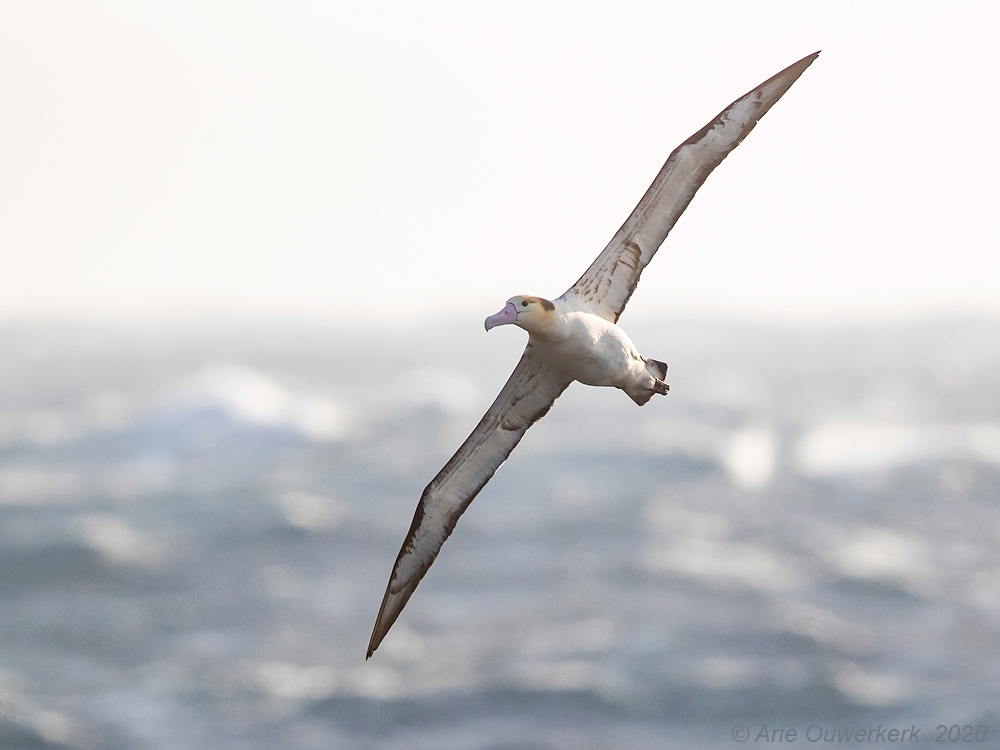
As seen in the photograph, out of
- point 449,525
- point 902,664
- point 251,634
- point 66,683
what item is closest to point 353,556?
point 251,634

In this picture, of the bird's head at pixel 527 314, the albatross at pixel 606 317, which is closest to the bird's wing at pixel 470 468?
the albatross at pixel 606 317

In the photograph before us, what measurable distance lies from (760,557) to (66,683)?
369 ft

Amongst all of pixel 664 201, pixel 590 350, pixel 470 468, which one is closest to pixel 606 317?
pixel 590 350

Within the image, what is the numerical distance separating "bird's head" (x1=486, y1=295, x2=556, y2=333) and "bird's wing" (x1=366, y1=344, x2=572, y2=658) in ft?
3.58

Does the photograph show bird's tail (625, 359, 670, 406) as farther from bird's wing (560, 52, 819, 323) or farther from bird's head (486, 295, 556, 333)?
bird's head (486, 295, 556, 333)

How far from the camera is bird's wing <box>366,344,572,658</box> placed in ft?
46.4

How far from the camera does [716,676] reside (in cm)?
15412

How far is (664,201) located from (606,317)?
1.60 meters

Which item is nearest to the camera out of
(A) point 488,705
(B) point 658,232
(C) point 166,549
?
(B) point 658,232

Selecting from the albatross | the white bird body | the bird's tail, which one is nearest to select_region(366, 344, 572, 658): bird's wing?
the albatross

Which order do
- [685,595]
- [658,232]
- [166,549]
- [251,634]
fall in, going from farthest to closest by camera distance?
1. [166,549]
2. [685,595]
3. [251,634]
4. [658,232]

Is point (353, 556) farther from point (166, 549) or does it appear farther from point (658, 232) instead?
point (658, 232)

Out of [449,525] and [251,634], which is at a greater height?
[251,634]

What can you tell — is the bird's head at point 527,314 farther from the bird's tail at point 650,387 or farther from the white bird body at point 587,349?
the bird's tail at point 650,387
